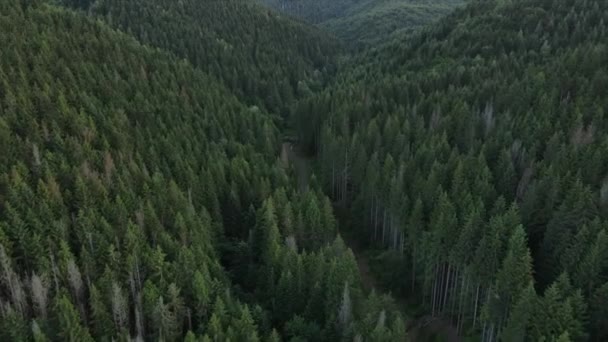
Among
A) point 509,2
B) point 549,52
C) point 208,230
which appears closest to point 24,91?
point 208,230

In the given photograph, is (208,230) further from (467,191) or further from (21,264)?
(467,191)

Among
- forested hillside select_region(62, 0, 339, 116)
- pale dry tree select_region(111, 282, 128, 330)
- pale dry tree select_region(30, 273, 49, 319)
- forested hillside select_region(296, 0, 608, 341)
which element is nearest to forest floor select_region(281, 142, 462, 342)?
forested hillside select_region(296, 0, 608, 341)

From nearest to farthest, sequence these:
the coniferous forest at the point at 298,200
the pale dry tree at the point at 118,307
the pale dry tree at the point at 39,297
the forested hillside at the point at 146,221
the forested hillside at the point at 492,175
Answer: the pale dry tree at the point at 118,307 < the pale dry tree at the point at 39,297 < the forested hillside at the point at 146,221 < the coniferous forest at the point at 298,200 < the forested hillside at the point at 492,175

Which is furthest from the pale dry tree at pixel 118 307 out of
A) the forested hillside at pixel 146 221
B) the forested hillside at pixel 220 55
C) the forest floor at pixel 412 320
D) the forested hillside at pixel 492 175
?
the forested hillside at pixel 220 55

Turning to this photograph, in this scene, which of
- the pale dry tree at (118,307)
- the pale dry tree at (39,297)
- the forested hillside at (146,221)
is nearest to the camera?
the pale dry tree at (118,307)

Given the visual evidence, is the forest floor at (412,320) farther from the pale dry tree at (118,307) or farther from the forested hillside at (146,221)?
the pale dry tree at (118,307)
